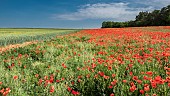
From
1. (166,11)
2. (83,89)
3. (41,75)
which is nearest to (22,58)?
(41,75)

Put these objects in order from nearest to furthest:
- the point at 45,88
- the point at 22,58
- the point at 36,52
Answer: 1. the point at 45,88
2. the point at 22,58
3. the point at 36,52

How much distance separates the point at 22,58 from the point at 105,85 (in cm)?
621

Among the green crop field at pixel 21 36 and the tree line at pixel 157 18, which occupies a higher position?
the tree line at pixel 157 18

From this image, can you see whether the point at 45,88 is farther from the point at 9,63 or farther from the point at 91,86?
the point at 9,63

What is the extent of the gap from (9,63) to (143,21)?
87017 mm

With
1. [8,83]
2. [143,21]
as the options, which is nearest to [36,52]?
[8,83]

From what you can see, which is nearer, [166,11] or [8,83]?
[8,83]

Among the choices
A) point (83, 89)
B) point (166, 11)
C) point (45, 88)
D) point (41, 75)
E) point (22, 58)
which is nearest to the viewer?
point (45, 88)

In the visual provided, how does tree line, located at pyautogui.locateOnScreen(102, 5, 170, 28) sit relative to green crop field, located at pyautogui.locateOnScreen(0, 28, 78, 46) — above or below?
above

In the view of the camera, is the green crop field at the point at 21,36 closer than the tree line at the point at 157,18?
Yes

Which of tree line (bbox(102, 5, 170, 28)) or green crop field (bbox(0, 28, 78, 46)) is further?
tree line (bbox(102, 5, 170, 28))

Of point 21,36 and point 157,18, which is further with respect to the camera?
point 157,18

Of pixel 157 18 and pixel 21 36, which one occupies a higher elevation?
pixel 157 18

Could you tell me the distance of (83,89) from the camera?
670 centimetres
